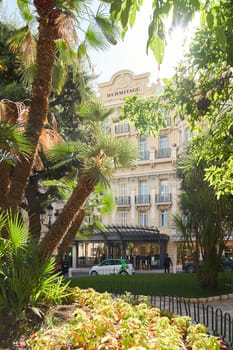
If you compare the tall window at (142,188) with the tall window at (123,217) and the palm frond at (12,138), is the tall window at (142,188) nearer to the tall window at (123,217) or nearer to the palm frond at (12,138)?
the tall window at (123,217)

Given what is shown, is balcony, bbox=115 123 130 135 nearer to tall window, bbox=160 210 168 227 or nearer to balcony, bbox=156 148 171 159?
balcony, bbox=156 148 171 159

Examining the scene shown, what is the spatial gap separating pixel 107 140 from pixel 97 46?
213 centimetres

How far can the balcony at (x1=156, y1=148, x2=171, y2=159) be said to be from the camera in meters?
45.4

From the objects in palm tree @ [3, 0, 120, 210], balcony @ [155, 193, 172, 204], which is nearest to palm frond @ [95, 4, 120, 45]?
palm tree @ [3, 0, 120, 210]

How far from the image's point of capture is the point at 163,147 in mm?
46469

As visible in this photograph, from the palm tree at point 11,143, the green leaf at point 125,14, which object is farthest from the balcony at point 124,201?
the green leaf at point 125,14

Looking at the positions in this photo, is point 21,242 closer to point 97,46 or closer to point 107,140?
point 107,140

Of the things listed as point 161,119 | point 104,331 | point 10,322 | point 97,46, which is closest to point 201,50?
point 161,119

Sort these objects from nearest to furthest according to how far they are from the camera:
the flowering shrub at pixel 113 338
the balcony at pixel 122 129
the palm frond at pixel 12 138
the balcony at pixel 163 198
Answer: the flowering shrub at pixel 113 338 < the palm frond at pixel 12 138 < the balcony at pixel 163 198 < the balcony at pixel 122 129

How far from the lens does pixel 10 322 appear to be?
573 centimetres

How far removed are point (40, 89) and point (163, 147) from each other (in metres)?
39.2

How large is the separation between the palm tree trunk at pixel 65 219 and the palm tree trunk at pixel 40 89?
3.01 feet

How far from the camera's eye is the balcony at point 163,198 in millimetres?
44156

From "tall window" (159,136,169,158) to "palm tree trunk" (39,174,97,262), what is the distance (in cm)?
3755
